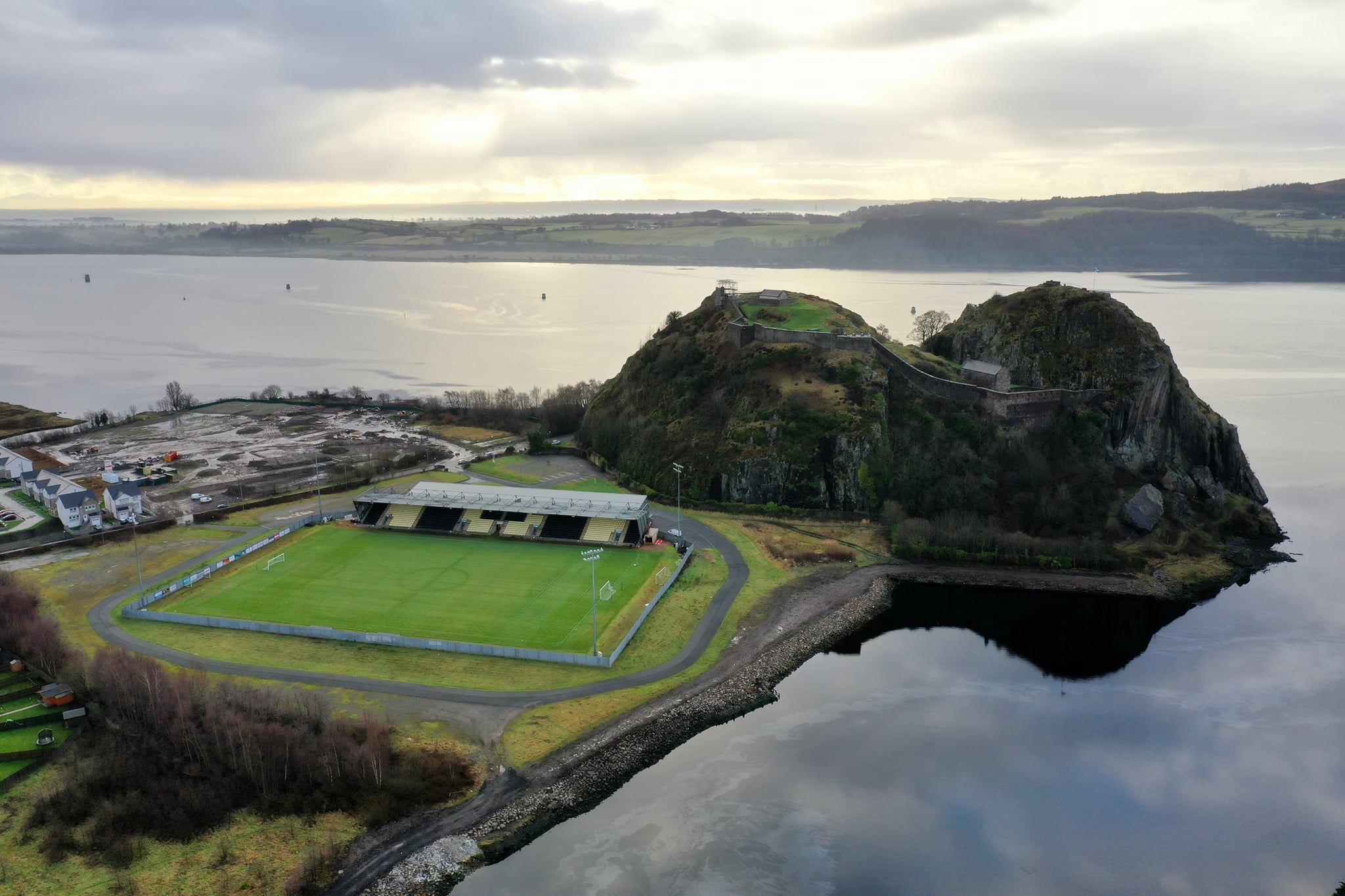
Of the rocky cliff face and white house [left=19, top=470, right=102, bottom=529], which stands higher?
the rocky cliff face

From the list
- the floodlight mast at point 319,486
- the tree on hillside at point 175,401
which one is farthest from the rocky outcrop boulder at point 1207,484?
the tree on hillside at point 175,401

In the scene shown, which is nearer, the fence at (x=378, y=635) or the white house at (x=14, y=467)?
the fence at (x=378, y=635)

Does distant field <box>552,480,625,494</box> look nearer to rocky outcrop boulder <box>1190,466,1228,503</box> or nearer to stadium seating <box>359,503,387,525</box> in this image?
stadium seating <box>359,503,387,525</box>

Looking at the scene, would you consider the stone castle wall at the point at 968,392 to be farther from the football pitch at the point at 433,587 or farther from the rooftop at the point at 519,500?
the football pitch at the point at 433,587

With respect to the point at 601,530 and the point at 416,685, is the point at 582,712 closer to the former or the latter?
the point at 416,685

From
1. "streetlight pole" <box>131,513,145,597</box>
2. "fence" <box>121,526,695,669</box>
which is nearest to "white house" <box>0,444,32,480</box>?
"streetlight pole" <box>131,513,145,597</box>

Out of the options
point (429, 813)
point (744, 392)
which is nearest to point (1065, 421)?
point (744, 392)

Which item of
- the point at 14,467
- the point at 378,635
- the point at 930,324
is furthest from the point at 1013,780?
the point at 14,467
